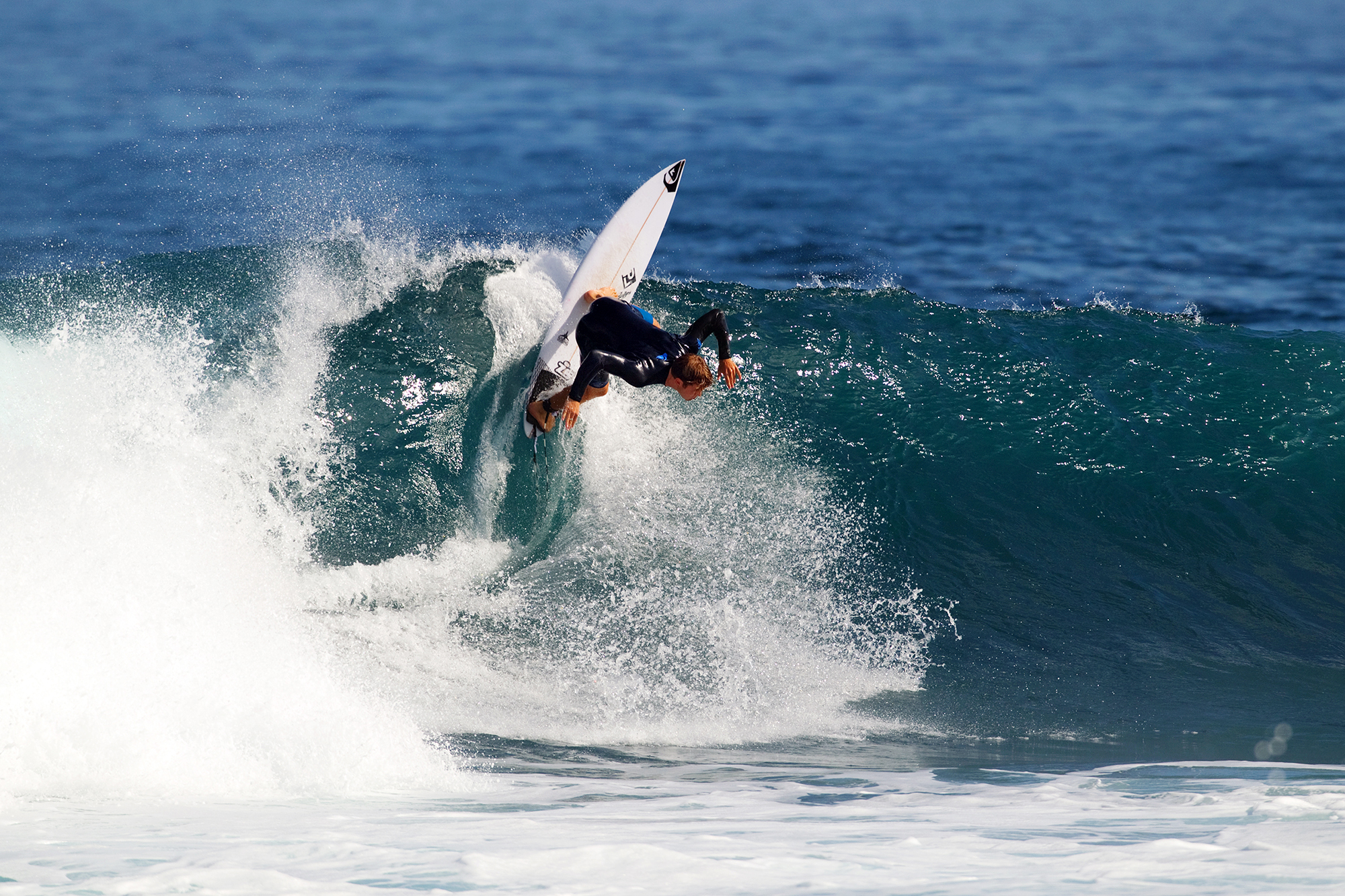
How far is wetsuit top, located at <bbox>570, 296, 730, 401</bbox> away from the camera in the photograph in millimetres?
7266

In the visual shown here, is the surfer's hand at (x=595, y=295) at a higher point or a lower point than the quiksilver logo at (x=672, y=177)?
lower

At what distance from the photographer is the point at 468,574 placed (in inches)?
314

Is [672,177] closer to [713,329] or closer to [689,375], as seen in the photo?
[713,329]

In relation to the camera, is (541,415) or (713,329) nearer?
(713,329)

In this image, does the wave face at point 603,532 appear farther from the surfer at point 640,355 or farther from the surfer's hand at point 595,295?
the surfer at point 640,355

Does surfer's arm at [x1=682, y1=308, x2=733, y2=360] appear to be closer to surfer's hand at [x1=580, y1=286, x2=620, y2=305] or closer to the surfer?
the surfer

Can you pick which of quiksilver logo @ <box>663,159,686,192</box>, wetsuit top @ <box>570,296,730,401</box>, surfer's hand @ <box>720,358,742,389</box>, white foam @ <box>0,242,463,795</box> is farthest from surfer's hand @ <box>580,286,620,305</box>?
white foam @ <box>0,242,463,795</box>

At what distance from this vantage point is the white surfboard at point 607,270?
8.09 m

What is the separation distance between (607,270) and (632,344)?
144 cm

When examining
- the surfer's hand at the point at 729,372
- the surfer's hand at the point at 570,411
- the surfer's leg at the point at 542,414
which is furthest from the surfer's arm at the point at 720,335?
the surfer's leg at the point at 542,414

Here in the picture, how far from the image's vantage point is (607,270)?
872 centimetres

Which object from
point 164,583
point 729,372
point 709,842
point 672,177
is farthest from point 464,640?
point 672,177

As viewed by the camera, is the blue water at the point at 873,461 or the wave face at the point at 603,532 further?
the blue water at the point at 873,461

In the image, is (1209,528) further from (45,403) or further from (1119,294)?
(1119,294)
